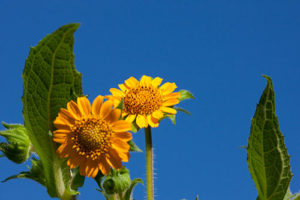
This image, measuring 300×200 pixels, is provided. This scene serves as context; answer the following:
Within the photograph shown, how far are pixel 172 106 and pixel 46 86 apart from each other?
65 centimetres

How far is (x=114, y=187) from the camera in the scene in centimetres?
125

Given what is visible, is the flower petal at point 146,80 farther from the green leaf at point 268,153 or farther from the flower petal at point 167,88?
the green leaf at point 268,153

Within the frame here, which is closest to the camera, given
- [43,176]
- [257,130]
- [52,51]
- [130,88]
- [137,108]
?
[52,51]

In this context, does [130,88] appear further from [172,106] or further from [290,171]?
[290,171]

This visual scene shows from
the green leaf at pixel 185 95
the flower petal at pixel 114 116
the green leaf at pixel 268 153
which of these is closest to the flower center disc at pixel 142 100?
the green leaf at pixel 185 95

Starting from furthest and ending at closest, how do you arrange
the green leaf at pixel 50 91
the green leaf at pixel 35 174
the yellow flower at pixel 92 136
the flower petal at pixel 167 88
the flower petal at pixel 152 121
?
the flower petal at pixel 167 88, the flower petal at pixel 152 121, the green leaf at pixel 35 174, the yellow flower at pixel 92 136, the green leaf at pixel 50 91

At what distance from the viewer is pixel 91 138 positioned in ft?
4.23

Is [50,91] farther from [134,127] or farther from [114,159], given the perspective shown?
[134,127]

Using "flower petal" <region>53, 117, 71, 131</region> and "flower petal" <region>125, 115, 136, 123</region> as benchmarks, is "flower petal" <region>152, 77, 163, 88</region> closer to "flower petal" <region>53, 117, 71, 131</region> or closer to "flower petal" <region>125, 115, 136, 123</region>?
"flower petal" <region>125, 115, 136, 123</region>

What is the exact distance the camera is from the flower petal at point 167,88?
166 cm

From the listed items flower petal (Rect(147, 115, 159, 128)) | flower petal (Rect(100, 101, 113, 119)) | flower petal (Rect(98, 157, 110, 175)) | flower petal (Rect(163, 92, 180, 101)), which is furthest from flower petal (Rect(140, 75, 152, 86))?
flower petal (Rect(98, 157, 110, 175))

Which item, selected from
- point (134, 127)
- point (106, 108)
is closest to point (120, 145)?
point (106, 108)

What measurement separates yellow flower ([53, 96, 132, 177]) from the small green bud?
5 centimetres

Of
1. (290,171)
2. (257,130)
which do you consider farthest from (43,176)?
(290,171)
